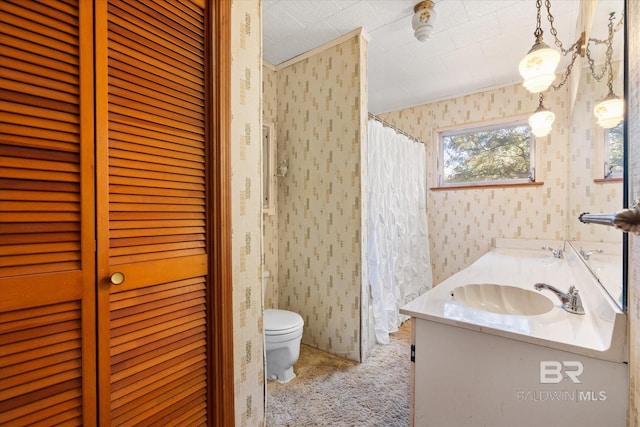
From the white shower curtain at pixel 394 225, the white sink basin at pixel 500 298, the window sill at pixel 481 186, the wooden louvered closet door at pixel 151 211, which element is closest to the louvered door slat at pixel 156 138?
the wooden louvered closet door at pixel 151 211

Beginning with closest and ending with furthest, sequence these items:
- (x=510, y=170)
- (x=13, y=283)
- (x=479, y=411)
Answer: (x=13, y=283)
(x=479, y=411)
(x=510, y=170)

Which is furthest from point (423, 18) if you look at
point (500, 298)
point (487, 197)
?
point (487, 197)

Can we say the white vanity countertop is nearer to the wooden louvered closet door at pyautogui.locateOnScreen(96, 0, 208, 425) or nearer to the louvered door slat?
the wooden louvered closet door at pyautogui.locateOnScreen(96, 0, 208, 425)

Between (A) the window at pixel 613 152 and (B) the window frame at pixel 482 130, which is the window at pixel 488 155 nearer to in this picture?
(B) the window frame at pixel 482 130

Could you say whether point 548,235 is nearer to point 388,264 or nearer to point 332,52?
point 388,264

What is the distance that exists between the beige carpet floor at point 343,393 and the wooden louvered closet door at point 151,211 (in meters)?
0.83

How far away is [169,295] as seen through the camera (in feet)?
2.86

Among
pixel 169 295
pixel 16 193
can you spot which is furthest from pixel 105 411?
pixel 16 193

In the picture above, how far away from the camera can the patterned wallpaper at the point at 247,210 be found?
1.04m

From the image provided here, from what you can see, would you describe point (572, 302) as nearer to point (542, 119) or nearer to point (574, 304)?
point (574, 304)

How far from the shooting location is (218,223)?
961 mm

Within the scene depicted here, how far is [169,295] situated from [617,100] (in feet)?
5.51

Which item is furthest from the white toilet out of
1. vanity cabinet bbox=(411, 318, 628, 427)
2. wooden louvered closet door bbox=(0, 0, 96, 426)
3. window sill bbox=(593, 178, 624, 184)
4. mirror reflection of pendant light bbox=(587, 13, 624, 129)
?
mirror reflection of pendant light bbox=(587, 13, 624, 129)

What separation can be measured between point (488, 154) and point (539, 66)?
78.9 inches
